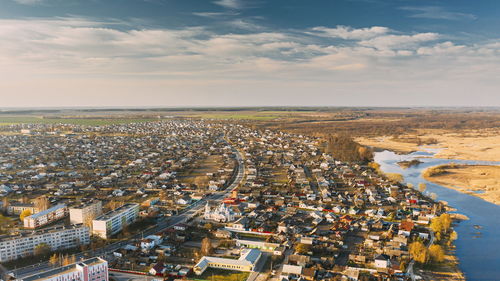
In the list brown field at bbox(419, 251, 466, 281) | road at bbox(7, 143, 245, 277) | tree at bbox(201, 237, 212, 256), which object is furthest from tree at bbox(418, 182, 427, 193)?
tree at bbox(201, 237, 212, 256)

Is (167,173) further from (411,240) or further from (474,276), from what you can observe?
(474,276)

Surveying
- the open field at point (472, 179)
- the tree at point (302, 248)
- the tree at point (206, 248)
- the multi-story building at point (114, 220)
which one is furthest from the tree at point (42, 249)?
the open field at point (472, 179)

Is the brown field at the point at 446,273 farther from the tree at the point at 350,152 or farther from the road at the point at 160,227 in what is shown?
the tree at the point at 350,152

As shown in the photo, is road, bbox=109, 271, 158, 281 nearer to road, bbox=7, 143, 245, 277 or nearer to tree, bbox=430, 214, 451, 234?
road, bbox=7, 143, 245, 277

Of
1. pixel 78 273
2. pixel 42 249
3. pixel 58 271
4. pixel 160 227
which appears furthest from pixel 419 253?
pixel 42 249

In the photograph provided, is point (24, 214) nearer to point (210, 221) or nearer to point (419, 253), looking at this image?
point (210, 221)

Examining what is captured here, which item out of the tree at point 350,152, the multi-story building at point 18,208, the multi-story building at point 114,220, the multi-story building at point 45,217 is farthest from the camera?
the tree at point 350,152

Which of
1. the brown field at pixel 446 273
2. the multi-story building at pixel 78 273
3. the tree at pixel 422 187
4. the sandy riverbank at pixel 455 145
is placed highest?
the sandy riverbank at pixel 455 145
